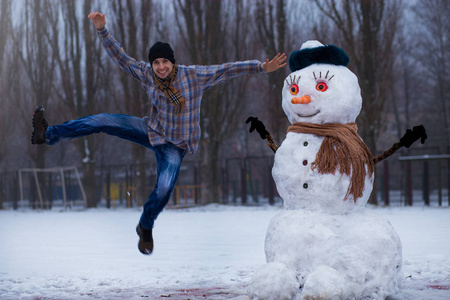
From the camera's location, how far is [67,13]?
1819 centimetres

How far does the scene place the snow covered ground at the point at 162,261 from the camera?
470 centimetres

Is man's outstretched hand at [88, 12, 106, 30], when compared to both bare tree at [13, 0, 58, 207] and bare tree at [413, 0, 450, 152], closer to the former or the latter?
bare tree at [13, 0, 58, 207]

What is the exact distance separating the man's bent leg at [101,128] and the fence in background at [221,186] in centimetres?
1178

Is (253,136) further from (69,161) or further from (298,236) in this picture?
(298,236)

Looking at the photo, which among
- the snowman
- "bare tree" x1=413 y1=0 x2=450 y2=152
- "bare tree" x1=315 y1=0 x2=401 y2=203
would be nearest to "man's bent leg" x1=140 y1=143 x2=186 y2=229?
the snowman

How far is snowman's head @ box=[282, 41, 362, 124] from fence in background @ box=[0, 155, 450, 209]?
11.5m

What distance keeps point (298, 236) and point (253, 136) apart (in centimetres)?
2779

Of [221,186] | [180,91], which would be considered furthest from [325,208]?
[221,186]

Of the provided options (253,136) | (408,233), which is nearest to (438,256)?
(408,233)

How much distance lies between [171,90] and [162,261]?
2.63 m

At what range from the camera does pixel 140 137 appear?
14.8 feet

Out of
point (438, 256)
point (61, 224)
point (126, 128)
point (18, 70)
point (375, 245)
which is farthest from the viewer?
point (18, 70)

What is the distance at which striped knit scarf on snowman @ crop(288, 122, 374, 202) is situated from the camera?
12.8 feet

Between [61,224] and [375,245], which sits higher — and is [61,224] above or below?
below
